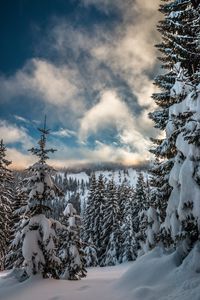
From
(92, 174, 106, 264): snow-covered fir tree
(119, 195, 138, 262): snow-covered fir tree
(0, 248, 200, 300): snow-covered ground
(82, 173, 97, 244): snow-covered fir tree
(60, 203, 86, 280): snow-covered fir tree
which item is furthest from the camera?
(82, 173, 97, 244): snow-covered fir tree

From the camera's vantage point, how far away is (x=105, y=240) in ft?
166

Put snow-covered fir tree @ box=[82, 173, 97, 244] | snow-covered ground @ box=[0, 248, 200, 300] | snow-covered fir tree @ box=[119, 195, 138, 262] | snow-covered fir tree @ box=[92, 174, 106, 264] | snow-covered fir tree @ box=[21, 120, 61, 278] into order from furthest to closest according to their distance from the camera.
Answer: snow-covered fir tree @ box=[82, 173, 97, 244]
snow-covered fir tree @ box=[92, 174, 106, 264]
snow-covered fir tree @ box=[119, 195, 138, 262]
snow-covered fir tree @ box=[21, 120, 61, 278]
snow-covered ground @ box=[0, 248, 200, 300]

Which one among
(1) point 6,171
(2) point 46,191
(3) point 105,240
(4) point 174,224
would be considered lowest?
(3) point 105,240

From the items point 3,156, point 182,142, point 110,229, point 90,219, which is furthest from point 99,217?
point 182,142

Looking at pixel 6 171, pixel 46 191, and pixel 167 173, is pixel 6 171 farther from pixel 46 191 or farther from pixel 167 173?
pixel 167 173

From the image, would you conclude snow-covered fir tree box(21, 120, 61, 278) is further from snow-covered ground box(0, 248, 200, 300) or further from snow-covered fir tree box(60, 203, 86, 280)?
snow-covered fir tree box(60, 203, 86, 280)

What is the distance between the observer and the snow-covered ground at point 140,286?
28.0 feet

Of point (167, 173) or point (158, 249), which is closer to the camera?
point (158, 249)

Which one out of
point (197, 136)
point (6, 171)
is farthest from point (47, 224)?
point (6, 171)

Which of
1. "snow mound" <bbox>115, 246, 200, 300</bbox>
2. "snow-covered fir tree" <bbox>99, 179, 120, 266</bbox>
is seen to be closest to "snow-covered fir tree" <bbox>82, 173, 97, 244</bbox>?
"snow-covered fir tree" <bbox>99, 179, 120, 266</bbox>

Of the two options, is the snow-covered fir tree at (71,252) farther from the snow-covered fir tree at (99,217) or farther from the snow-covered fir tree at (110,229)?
the snow-covered fir tree at (99,217)

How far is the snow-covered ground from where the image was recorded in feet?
28.0

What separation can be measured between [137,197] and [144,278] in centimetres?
4193

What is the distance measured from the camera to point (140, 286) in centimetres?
997
